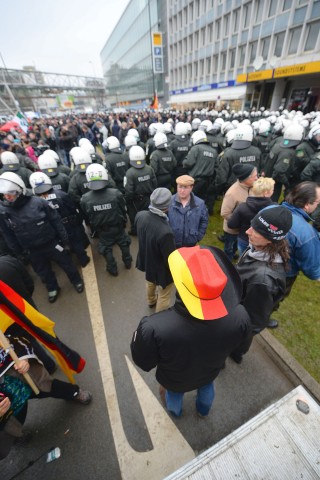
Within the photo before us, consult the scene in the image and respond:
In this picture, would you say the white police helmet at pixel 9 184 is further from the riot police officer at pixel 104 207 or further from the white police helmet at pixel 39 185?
the riot police officer at pixel 104 207

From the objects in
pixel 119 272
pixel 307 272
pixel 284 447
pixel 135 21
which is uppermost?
pixel 135 21

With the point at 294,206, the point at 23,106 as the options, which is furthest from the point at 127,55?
the point at 294,206

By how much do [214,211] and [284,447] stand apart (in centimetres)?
604

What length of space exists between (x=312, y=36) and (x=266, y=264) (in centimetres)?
2961

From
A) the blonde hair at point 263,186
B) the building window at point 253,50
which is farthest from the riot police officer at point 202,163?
the building window at point 253,50

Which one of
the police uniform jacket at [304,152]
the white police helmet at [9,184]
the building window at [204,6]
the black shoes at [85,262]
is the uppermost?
the building window at [204,6]

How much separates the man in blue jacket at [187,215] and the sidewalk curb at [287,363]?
73.7 inches

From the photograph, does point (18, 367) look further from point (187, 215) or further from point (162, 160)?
point (162, 160)

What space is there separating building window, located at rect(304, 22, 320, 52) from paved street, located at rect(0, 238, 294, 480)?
29.3 meters

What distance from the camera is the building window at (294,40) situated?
2139 cm

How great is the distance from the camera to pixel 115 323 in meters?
3.76

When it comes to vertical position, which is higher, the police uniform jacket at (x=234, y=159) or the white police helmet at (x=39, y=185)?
the white police helmet at (x=39, y=185)

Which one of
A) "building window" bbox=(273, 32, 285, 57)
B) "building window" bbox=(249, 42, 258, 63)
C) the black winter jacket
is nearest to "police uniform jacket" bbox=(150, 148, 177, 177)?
the black winter jacket

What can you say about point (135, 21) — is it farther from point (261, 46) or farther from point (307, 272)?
point (307, 272)
